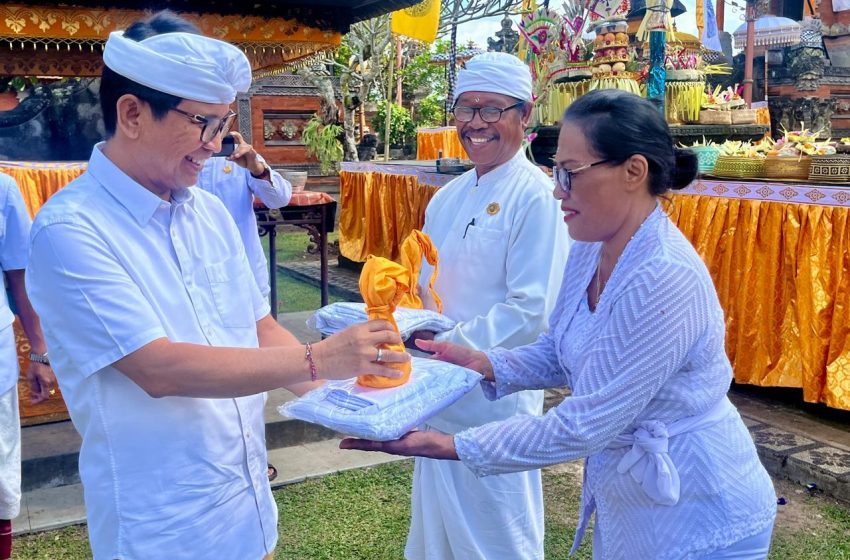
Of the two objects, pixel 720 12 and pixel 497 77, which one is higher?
pixel 720 12

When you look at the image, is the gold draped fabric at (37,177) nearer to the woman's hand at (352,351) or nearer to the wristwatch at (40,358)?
the wristwatch at (40,358)

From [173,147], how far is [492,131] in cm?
135

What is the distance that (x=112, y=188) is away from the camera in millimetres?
1501

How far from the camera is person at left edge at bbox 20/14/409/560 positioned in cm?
141

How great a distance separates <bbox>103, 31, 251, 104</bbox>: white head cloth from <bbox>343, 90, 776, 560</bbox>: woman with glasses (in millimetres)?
713

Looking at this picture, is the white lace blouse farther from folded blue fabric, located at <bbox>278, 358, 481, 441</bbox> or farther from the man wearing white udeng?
the man wearing white udeng

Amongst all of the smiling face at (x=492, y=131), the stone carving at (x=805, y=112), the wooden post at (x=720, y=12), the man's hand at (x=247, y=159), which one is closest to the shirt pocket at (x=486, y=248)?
the smiling face at (x=492, y=131)

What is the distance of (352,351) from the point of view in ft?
5.04

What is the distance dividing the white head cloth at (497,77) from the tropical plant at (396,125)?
45.1 feet

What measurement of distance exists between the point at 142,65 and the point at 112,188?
0.25 meters

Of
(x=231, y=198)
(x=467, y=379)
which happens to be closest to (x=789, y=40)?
(x=231, y=198)

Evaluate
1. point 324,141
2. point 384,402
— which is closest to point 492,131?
point 384,402

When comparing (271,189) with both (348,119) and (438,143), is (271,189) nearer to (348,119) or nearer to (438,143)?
(348,119)

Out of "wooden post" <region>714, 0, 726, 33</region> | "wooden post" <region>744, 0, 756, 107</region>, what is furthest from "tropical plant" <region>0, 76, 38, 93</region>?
"wooden post" <region>714, 0, 726, 33</region>
